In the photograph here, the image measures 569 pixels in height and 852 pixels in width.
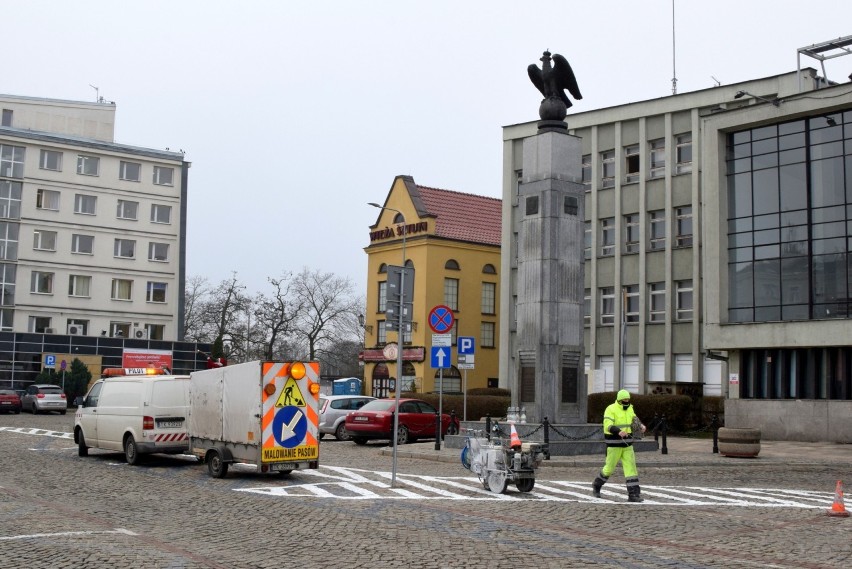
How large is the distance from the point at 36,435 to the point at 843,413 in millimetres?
25890

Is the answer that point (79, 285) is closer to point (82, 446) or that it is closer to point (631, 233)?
point (631, 233)

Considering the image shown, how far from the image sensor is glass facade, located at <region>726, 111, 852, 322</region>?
A: 3466 centimetres

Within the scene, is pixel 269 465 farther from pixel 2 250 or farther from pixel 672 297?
pixel 2 250

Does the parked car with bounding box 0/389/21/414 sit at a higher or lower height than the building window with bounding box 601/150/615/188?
lower

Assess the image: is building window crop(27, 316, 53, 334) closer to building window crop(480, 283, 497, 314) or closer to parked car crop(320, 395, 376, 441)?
building window crop(480, 283, 497, 314)

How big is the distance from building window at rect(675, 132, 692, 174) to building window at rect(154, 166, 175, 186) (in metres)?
40.2

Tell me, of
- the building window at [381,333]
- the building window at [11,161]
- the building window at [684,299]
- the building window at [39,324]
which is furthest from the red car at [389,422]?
the building window at [11,161]

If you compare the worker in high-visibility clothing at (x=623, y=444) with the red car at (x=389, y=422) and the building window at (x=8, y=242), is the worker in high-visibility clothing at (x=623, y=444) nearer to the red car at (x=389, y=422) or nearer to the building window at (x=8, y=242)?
the red car at (x=389, y=422)

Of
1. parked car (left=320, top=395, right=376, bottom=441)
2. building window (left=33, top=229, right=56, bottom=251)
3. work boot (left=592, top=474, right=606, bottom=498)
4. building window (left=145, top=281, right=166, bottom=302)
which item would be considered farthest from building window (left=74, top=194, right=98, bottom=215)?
work boot (left=592, top=474, right=606, bottom=498)

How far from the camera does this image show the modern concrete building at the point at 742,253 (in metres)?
34.6

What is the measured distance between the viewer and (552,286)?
26266 millimetres

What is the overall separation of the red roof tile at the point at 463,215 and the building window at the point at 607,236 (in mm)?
13448

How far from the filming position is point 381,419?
29.0 metres

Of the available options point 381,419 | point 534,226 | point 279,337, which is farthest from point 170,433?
point 279,337
